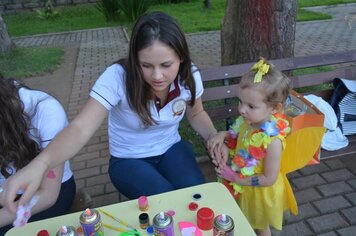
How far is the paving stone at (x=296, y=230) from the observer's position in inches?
89.7

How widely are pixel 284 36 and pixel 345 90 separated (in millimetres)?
1031

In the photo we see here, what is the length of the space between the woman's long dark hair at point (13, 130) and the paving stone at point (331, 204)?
1.98 metres

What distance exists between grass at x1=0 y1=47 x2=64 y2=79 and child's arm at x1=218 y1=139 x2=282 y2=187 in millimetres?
4713

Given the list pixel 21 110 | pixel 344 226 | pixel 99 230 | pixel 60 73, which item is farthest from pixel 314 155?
pixel 60 73

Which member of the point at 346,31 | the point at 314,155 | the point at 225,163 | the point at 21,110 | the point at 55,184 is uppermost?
the point at 21,110

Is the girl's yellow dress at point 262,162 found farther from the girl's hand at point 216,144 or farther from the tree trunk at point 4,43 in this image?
the tree trunk at point 4,43

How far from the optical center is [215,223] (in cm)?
124

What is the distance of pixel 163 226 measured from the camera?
4.00ft

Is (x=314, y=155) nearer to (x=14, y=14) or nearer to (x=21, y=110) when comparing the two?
(x=21, y=110)

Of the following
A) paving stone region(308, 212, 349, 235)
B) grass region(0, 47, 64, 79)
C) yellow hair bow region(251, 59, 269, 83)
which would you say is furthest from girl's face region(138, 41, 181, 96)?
grass region(0, 47, 64, 79)

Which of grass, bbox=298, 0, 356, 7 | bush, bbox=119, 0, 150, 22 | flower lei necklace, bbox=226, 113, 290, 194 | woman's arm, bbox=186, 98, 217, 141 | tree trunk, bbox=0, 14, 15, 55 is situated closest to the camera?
flower lei necklace, bbox=226, 113, 290, 194

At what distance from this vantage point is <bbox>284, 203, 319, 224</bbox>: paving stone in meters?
2.39

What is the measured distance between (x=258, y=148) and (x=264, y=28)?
2.03 meters

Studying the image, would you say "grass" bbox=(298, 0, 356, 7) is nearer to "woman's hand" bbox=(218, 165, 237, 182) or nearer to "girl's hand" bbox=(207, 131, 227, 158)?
"girl's hand" bbox=(207, 131, 227, 158)
